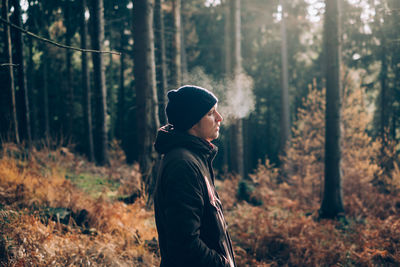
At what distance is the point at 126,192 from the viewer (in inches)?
356

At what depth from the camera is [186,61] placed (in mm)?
26484

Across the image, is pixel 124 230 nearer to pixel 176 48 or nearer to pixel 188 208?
pixel 188 208

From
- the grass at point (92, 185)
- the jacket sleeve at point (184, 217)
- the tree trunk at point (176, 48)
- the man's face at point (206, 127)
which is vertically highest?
the tree trunk at point (176, 48)

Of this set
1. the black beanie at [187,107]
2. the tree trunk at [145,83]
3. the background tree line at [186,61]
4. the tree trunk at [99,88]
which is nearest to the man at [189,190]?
the black beanie at [187,107]

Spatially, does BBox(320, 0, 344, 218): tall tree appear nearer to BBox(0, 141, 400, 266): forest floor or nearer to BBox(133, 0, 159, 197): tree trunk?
BBox(0, 141, 400, 266): forest floor

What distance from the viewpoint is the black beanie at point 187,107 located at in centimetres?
229

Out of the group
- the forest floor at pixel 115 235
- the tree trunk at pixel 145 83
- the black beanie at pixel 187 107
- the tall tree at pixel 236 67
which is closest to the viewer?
the black beanie at pixel 187 107

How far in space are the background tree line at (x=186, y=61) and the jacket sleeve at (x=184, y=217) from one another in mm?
3845

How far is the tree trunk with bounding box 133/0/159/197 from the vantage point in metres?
7.70

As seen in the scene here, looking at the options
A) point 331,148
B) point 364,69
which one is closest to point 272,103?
point 364,69

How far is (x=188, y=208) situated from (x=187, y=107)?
2.48 ft

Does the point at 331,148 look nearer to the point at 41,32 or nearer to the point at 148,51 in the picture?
the point at 148,51

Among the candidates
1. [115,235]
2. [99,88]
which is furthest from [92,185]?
[99,88]

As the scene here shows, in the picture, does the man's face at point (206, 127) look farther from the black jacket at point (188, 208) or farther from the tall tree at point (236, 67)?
the tall tree at point (236, 67)
